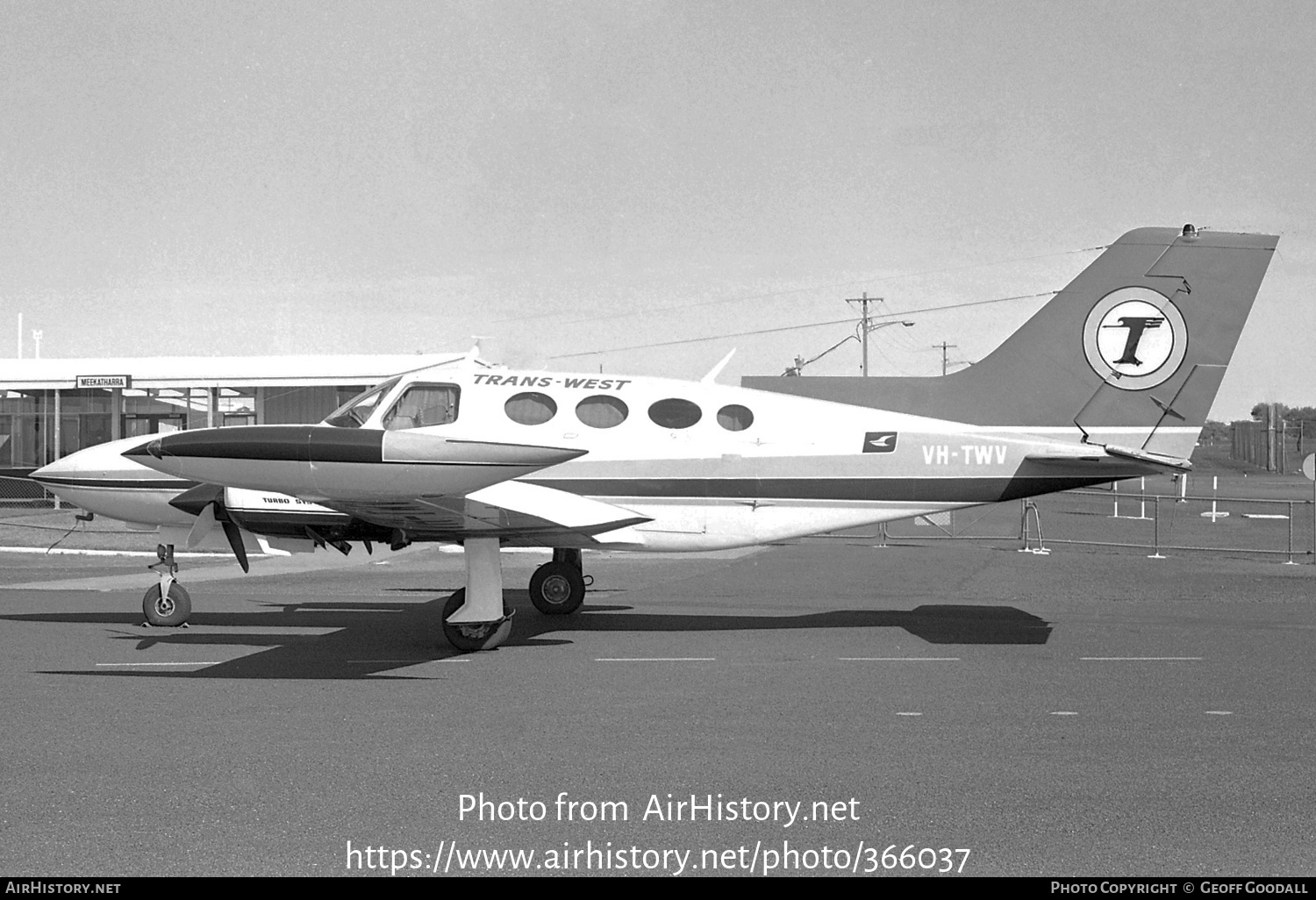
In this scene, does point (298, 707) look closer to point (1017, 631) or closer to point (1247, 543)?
point (1017, 631)

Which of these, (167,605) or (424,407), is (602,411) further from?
(167,605)

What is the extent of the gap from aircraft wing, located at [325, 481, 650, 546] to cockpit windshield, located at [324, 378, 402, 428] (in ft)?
4.41

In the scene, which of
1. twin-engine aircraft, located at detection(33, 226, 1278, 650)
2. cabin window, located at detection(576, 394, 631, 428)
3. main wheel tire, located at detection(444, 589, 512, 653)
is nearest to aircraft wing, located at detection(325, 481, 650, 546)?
twin-engine aircraft, located at detection(33, 226, 1278, 650)

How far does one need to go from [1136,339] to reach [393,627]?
28.0 ft

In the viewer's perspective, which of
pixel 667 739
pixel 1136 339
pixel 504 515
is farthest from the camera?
pixel 1136 339

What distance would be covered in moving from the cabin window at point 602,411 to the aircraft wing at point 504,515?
893 millimetres

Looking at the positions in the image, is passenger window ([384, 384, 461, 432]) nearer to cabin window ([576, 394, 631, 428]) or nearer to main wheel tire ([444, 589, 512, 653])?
cabin window ([576, 394, 631, 428])

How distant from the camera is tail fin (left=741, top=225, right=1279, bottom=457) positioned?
12328mm

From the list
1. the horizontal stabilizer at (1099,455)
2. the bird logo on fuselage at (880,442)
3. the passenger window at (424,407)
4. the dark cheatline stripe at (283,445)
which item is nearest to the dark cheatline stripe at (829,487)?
the horizontal stabilizer at (1099,455)

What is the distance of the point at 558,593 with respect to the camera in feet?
45.0

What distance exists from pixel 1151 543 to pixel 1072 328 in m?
13.3

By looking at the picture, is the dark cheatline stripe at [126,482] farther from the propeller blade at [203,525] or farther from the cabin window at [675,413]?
the cabin window at [675,413]

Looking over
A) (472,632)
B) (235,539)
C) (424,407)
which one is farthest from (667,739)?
(235,539)

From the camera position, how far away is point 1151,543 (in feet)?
80.0
